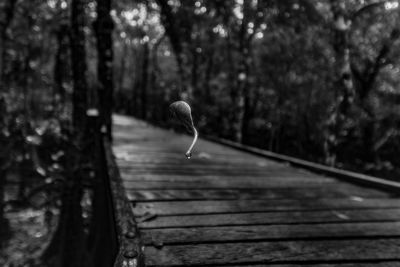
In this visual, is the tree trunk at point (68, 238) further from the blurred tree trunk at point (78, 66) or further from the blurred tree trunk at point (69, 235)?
the blurred tree trunk at point (78, 66)

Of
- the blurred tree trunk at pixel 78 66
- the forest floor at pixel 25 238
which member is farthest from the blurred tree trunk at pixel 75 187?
the forest floor at pixel 25 238

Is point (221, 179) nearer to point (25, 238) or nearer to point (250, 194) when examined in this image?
point (250, 194)

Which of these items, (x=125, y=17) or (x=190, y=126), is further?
(x=125, y=17)

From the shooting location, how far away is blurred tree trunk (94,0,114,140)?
9703 mm

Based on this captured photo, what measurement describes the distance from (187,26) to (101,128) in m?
7.33

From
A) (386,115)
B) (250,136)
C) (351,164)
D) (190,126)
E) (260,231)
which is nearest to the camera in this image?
(190,126)

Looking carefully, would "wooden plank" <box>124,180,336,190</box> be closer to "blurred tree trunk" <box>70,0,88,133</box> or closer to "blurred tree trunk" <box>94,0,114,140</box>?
"blurred tree trunk" <box>94,0,114,140</box>

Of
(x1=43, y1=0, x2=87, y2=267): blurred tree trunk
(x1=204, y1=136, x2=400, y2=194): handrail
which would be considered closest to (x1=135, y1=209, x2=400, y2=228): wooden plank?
(x1=204, y1=136, x2=400, y2=194): handrail

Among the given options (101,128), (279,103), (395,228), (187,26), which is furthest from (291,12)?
(395,228)

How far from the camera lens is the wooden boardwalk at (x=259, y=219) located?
299cm

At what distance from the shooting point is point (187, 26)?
15898 millimetres

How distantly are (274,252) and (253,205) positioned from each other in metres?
1.39

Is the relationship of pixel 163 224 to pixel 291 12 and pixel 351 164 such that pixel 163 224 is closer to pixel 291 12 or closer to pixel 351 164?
pixel 291 12

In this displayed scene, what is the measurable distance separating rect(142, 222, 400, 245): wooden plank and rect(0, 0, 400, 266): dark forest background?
130 cm
